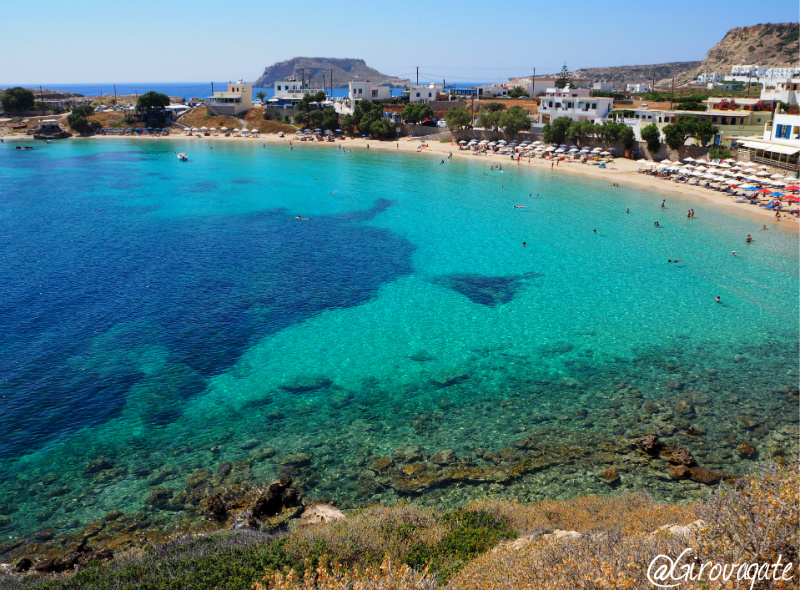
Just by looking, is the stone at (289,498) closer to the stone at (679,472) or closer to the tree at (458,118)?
the stone at (679,472)

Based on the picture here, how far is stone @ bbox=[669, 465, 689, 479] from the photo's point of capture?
72.8ft

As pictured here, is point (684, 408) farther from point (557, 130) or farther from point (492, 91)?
point (492, 91)

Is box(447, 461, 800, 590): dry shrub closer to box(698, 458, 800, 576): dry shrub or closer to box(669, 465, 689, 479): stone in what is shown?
box(698, 458, 800, 576): dry shrub

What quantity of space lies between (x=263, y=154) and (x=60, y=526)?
10392cm

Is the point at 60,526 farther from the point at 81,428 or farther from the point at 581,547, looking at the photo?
the point at 581,547

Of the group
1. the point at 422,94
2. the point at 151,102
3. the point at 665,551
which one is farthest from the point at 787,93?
the point at 151,102

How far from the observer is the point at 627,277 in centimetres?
4506

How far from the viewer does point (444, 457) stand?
23312 millimetres

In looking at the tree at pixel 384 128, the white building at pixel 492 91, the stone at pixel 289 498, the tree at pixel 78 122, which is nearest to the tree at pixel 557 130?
the tree at pixel 384 128

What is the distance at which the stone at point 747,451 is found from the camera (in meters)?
23.3

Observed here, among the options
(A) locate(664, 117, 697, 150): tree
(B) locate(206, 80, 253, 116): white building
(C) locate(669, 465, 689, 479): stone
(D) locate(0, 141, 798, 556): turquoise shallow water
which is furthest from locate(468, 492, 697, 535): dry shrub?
(B) locate(206, 80, 253, 116): white building

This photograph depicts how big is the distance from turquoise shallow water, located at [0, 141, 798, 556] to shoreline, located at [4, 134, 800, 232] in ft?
13.9

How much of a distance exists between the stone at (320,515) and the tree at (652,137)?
3399 inches

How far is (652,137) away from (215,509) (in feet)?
292
